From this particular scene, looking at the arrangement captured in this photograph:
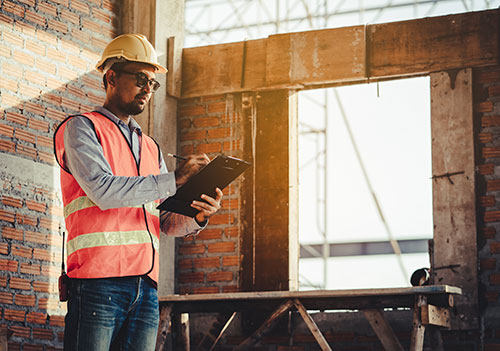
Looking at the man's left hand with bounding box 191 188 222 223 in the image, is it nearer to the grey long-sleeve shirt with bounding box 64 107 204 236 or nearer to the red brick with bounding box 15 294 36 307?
the grey long-sleeve shirt with bounding box 64 107 204 236

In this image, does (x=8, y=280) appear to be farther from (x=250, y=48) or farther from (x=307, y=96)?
(x=307, y=96)

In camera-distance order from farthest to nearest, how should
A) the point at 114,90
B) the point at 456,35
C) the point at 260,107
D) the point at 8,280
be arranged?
1. the point at 260,107
2. the point at 456,35
3. the point at 8,280
4. the point at 114,90

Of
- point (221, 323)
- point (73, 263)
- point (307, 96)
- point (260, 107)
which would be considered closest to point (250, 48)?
point (260, 107)

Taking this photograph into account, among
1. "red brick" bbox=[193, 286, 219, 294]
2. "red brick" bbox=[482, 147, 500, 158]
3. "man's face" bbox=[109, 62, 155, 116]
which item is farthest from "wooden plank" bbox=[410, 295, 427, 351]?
"man's face" bbox=[109, 62, 155, 116]

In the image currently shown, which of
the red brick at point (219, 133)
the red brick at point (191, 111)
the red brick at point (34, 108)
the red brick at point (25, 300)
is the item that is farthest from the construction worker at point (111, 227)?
the red brick at point (191, 111)

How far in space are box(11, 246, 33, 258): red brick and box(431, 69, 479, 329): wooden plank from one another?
9.70 ft

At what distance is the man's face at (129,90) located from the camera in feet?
10.1

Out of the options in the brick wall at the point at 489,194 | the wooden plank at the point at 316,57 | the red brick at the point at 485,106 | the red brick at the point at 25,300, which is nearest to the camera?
the red brick at the point at 25,300

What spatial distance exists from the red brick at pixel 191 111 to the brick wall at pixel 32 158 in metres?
1.17

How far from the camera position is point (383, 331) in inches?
216

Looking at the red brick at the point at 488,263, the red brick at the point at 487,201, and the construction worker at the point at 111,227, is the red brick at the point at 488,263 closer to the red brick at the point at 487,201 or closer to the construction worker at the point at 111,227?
the red brick at the point at 487,201

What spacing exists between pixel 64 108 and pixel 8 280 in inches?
54.5

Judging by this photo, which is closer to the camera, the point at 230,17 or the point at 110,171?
the point at 110,171

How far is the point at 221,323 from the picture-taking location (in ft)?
20.9
